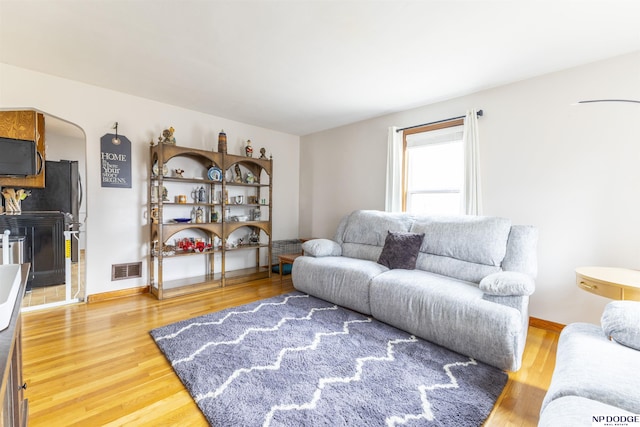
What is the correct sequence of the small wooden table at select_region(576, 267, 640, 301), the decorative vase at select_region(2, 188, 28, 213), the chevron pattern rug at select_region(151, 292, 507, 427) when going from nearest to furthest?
the chevron pattern rug at select_region(151, 292, 507, 427)
the small wooden table at select_region(576, 267, 640, 301)
the decorative vase at select_region(2, 188, 28, 213)

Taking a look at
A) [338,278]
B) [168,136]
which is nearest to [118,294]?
[168,136]

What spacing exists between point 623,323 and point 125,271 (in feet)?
13.9

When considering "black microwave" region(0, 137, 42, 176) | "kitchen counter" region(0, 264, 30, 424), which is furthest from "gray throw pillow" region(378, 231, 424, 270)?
"black microwave" region(0, 137, 42, 176)

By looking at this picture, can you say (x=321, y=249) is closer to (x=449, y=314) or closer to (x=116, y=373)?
(x=449, y=314)

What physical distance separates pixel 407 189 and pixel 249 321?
252 centimetres

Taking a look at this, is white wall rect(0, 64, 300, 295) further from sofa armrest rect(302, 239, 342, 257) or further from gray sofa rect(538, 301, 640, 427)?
gray sofa rect(538, 301, 640, 427)

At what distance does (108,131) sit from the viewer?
3188 millimetres

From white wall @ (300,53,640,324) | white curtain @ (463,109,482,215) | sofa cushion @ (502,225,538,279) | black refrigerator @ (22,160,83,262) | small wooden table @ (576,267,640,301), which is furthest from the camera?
black refrigerator @ (22,160,83,262)

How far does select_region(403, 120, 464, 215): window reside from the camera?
10.8 feet

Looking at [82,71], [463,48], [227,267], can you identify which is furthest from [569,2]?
[227,267]

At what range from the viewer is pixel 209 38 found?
2139 millimetres

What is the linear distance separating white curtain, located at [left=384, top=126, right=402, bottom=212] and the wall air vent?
3212 mm

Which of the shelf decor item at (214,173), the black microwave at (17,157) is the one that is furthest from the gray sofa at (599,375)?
the black microwave at (17,157)

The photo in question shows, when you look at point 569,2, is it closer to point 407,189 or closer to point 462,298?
point 462,298
